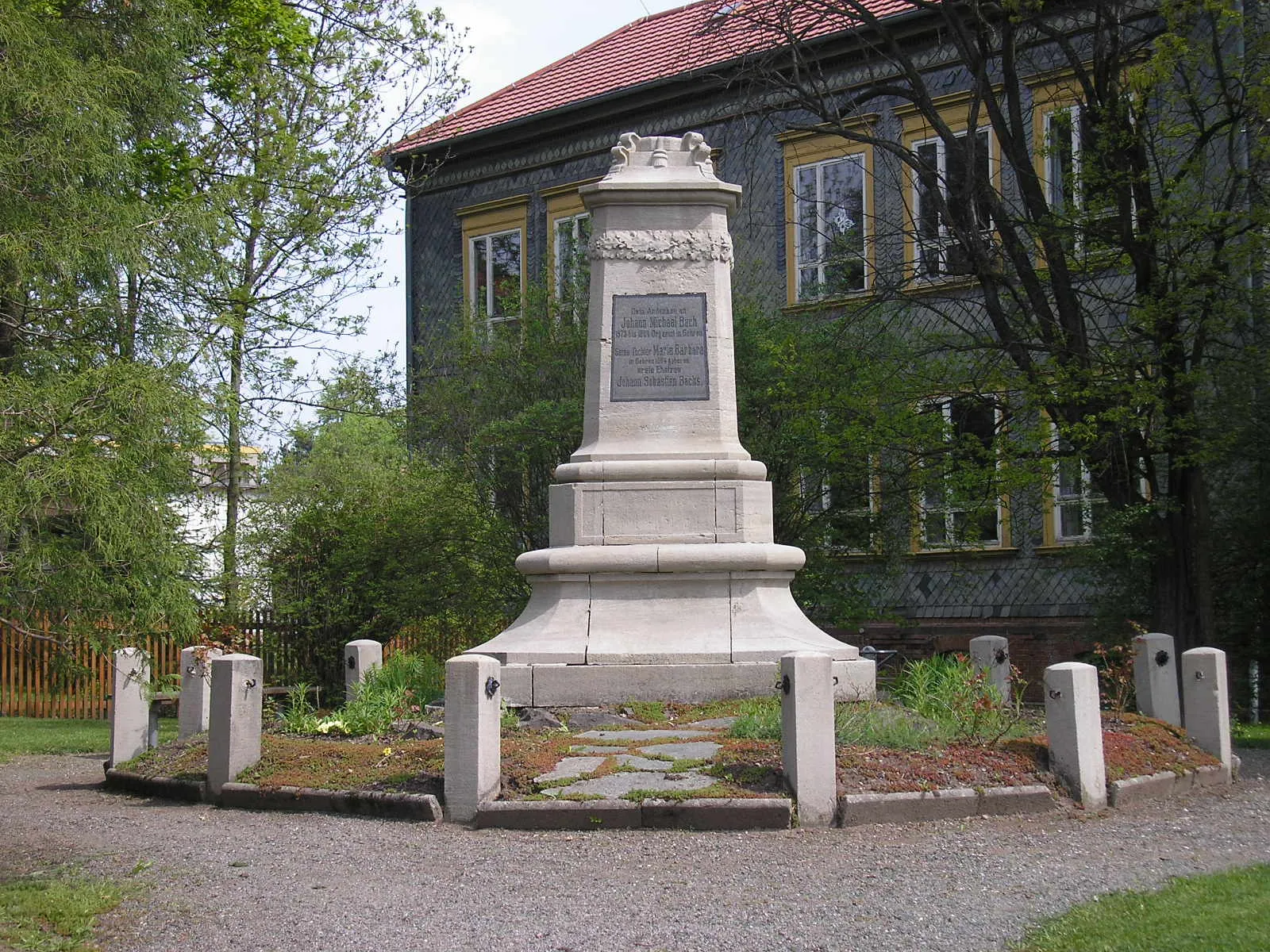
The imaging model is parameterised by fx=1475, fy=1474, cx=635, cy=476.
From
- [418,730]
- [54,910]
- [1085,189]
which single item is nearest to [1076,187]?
[1085,189]

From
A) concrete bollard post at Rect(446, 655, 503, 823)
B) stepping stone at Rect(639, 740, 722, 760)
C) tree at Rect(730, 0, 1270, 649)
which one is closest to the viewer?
concrete bollard post at Rect(446, 655, 503, 823)

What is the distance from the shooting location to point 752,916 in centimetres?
587

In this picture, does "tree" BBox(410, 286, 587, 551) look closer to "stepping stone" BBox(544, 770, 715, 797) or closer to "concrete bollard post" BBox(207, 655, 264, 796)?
"concrete bollard post" BBox(207, 655, 264, 796)

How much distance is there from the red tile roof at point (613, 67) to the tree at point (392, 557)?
632 centimetres

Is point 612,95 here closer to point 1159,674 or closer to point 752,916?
point 1159,674

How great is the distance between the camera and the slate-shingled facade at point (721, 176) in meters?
20.1

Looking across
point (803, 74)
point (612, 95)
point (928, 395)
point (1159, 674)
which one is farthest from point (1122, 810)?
point (612, 95)

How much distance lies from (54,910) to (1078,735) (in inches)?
215

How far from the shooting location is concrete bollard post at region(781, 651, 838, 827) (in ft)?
25.4

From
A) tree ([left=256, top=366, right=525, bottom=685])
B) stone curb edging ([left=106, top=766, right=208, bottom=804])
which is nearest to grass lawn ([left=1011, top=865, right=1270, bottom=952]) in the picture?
stone curb edging ([left=106, top=766, right=208, bottom=804])

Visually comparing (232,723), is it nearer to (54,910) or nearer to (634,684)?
(634,684)

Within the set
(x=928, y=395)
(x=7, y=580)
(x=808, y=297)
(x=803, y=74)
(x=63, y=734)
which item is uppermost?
(x=803, y=74)

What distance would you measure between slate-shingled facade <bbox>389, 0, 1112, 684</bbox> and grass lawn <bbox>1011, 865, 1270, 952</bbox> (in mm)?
11368

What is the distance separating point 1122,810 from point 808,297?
13.6 metres
